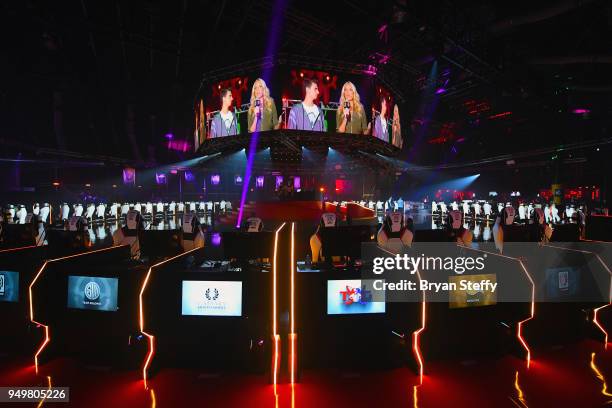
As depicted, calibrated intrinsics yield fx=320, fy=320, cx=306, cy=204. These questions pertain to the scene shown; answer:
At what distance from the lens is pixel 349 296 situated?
123 inches

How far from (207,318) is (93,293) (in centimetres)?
116

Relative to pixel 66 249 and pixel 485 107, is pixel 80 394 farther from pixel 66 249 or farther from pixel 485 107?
pixel 485 107

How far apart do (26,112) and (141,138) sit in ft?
20.2

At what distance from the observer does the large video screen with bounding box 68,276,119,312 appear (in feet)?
10.2

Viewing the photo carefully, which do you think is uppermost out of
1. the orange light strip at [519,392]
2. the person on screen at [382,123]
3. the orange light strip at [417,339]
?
the person on screen at [382,123]

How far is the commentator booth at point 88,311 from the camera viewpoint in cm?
311

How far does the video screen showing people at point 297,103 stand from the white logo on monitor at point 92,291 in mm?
8981

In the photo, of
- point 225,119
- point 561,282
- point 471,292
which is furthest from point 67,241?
point 225,119

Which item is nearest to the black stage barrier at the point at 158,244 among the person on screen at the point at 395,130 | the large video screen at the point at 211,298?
the large video screen at the point at 211,298

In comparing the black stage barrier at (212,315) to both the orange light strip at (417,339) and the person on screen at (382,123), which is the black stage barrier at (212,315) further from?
the person on screen at (382,123)

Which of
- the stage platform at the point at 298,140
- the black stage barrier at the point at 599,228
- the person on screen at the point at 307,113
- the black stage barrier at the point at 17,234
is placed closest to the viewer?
the black stage barrier at the point at 599,228

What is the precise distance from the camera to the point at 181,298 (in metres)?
3.09

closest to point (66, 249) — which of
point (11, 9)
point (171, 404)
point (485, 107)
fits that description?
point (171, 404)

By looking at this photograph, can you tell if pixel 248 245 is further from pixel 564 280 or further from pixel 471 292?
pixel 564 280
